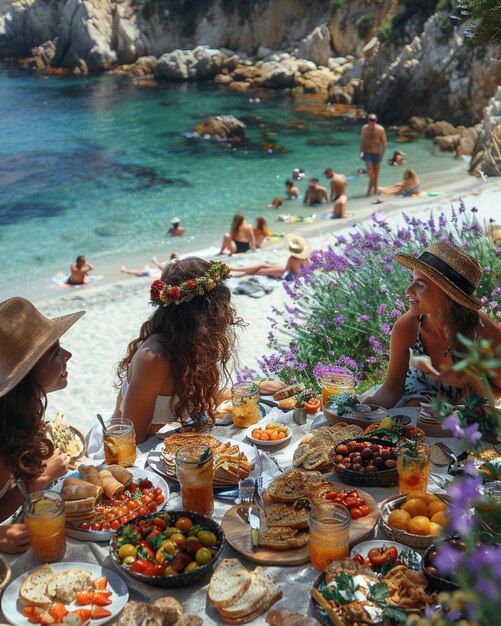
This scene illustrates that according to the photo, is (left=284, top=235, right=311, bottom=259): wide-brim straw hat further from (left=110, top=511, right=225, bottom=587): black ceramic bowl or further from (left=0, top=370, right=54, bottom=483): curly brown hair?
(left=110, top=511, right=225, bottom=587): black ceramic bowl

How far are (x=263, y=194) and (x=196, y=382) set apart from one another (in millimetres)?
20533

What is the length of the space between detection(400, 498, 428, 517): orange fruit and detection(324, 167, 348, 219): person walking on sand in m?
16.5

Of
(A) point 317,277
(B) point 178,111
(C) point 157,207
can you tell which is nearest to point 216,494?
(A) point 317,277

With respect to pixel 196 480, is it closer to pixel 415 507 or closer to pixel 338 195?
pixel 415 507

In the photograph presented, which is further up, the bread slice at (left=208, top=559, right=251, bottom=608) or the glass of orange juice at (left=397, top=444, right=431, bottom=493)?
the glass of orange juice at (left=397, top=444, right=431, bottom=493)

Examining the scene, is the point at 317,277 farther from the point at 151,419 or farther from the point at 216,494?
the point at 216,494

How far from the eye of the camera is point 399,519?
3092 mm

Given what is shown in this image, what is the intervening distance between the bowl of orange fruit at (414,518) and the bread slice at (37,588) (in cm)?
135

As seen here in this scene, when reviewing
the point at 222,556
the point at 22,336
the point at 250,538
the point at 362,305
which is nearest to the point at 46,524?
the point at 222,556

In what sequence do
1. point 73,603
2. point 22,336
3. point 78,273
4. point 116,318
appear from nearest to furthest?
point 73,603 → point 22,336 → point 116,318 → point 78,273

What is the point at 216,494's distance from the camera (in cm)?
354

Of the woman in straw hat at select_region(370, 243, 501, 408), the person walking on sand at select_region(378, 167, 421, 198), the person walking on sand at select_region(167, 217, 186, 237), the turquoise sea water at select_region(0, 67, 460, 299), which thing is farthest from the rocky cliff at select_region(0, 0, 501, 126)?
the woman in straw hat at select_region(370, 243, 501, 408)

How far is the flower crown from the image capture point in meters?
4.34

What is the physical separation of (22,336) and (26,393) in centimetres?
29
